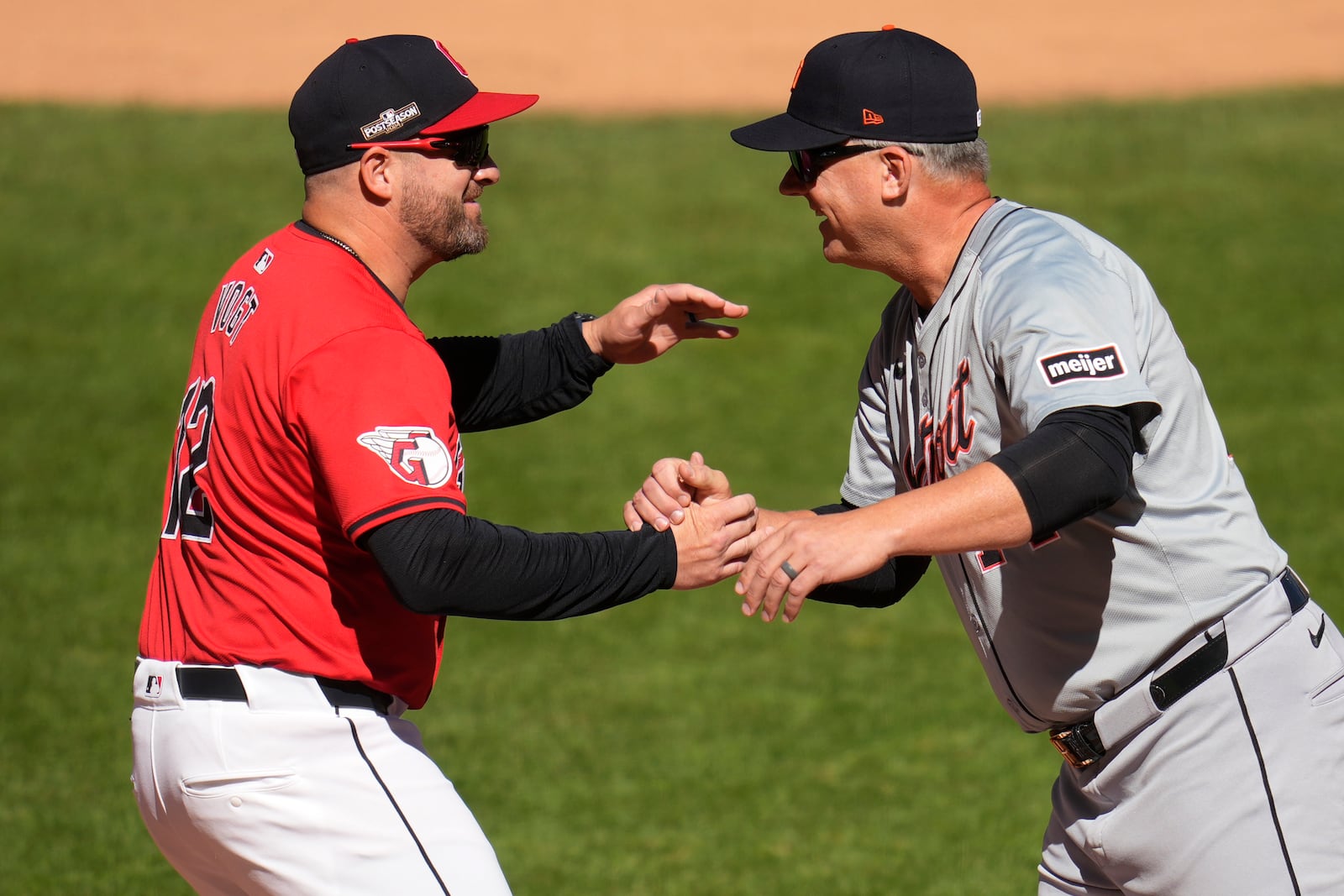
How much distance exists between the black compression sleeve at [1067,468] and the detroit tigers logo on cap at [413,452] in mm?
1068

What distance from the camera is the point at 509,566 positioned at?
300 centimetres

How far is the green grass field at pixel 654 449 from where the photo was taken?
6.19 m

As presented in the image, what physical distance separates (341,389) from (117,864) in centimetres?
358

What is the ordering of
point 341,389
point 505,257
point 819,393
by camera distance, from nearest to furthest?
point 341,389 → point 819,393 → point 505,257

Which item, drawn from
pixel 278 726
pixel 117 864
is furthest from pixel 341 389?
pixel 117 864

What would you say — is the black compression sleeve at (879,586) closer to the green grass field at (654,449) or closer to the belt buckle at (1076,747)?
the belt buckle at (1076,747)

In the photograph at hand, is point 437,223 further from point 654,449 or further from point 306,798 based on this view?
point 654,449

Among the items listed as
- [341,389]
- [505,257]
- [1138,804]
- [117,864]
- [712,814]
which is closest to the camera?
[341,389]

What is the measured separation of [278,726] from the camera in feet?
10.00

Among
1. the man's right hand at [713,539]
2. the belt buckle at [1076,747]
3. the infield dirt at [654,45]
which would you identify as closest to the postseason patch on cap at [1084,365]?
the man's right hand at [713,539]

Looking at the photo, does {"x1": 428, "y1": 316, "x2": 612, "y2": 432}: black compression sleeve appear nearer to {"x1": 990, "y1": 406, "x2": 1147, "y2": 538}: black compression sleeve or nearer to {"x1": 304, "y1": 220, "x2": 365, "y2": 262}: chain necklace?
{"x1": 304, "y1": 220, "x2": 365, "y2": 262}: chain necklace

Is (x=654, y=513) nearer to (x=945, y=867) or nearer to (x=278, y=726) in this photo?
(x=278, y=726)

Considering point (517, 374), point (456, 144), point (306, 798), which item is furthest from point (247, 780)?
point (517, 374)

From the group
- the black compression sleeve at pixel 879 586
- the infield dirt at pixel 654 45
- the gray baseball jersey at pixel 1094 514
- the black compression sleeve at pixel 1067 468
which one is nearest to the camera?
the black compression sleeve at pixel 1067 468
